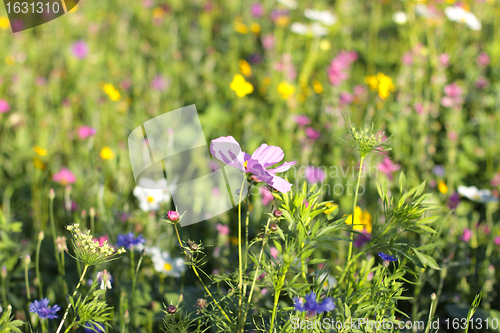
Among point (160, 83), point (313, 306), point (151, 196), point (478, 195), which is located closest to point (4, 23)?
point (160, 83)

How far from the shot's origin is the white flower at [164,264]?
128 cm

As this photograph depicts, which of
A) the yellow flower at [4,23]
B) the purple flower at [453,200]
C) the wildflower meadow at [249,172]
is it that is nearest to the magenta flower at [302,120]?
the wildflower meadow at [249,172]

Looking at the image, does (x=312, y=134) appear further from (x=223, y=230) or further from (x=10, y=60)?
(x=10, y=60)

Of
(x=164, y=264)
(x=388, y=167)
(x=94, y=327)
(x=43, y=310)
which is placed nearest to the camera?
(x=43, y=310)

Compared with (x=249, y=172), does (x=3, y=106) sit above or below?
below

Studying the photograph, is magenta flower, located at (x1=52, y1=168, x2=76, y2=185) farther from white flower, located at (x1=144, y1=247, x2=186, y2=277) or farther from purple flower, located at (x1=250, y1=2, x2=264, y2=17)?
purple flower, located at (x1=250, y1=2, x2=264, y2=17)

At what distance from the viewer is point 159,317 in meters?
1.15

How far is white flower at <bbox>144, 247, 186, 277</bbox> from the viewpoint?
128cm

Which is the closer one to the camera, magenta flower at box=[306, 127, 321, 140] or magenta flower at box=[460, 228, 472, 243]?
magenta flower at box=[460, 228, 472, 243]

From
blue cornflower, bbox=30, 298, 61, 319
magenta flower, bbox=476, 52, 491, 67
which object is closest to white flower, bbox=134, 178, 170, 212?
blue cornflower, bbox=30, 298, 61, 319

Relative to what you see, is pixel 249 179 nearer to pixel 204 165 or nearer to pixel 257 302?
pixel 257 302

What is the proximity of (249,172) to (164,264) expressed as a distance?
0.70m

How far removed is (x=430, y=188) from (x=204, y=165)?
1.11m

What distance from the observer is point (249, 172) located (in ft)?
2.44
